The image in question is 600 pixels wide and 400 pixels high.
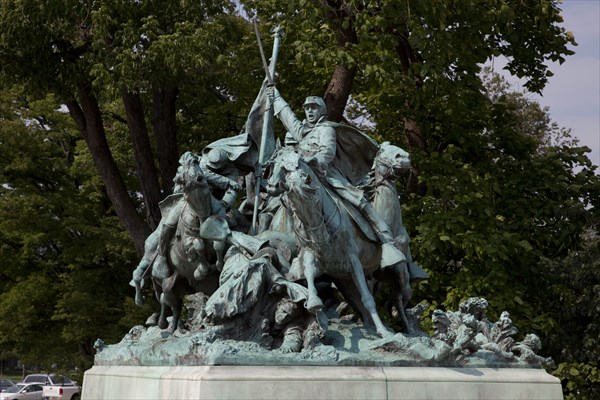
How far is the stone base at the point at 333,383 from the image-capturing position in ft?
27.2

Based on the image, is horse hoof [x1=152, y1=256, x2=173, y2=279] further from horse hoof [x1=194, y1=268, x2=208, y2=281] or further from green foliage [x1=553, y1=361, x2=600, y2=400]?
green foliage [x1=553, y1=361, x2=600, y2=400]

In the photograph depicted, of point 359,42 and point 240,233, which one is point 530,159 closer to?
point 359,42

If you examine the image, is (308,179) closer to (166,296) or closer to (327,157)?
(327,157)

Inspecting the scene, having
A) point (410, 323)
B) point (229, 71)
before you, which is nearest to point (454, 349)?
point (410, 323)

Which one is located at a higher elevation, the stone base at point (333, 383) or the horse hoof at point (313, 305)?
the horse hoof at point (313, 305)

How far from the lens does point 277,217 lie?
10789 mm

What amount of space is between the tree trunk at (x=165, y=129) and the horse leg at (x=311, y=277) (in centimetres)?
907

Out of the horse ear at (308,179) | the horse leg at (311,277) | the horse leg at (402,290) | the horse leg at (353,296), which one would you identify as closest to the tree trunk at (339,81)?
the horse leg at (402,290)

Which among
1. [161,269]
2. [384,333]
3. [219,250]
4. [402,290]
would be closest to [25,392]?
[161,269]

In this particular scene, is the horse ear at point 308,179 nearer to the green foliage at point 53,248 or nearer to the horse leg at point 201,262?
the horse leg at point 201,262

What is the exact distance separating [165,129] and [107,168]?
124 cm

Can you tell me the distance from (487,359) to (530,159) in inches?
403

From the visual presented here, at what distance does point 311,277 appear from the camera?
30.8ft

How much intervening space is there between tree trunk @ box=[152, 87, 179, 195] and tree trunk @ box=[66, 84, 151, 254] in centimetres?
73
